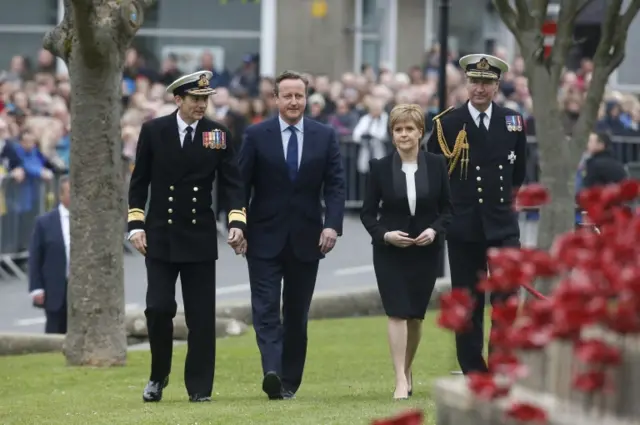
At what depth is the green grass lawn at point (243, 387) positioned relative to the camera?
9.66m

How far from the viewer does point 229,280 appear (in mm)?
20875

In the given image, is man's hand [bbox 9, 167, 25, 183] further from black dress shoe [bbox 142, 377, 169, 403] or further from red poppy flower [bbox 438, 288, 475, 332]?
red poppy flower [bbox 438, 288, 475, 332]

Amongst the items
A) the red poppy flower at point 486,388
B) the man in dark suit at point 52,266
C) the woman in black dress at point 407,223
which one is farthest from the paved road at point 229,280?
the red poppy flower at point 486,388

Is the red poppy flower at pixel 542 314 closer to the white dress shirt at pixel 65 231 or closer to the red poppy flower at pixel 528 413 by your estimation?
the red poppy flower at pixel 528 413

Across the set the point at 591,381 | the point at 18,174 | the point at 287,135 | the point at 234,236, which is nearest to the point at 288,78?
the point at 287,135

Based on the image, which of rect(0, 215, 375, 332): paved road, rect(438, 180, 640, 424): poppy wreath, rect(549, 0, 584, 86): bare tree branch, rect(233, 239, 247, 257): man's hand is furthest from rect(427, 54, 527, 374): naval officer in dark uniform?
rect(0, 215, 375, 332): paved road

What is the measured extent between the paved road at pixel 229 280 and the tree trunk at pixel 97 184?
343 cm

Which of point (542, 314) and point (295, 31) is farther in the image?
point (295, 31)

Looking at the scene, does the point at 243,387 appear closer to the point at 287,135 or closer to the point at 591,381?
the point at 287,135

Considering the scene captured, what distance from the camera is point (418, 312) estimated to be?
425 inches

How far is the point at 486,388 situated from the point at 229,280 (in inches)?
637

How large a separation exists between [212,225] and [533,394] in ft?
20.0

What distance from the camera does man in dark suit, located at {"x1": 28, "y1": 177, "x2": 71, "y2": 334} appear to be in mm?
15773

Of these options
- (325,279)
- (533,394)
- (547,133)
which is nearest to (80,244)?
(547,133)
